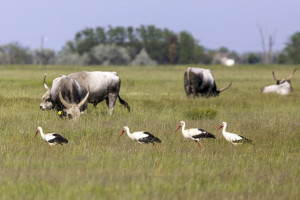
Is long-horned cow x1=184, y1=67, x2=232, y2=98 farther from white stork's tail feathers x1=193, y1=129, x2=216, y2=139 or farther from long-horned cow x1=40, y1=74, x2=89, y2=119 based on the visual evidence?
white stork's tail feathers x1=193, y1=129, x2=216, y2=139

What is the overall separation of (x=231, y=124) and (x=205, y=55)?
114m

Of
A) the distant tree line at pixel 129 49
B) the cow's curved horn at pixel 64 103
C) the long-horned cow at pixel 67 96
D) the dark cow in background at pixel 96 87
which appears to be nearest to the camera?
the cow's curved horn at pixel 64 103

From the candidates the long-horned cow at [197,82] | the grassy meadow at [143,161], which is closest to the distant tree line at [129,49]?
the long-horned cow at [197,82]

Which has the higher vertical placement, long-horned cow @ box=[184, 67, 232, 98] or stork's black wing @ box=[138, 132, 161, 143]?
stork's black wing @ box=[138, 132, 161, 143]

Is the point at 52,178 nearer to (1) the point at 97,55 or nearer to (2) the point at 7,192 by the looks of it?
(2) the point at 7,192

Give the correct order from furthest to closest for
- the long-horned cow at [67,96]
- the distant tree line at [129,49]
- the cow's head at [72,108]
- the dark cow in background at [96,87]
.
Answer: the distant tree line at [129,49] → the dark cow in background at [96,87] → the long-horned cow at [67,96] → the cow's head at [72,108]

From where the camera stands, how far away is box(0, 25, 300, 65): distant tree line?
114625 mm

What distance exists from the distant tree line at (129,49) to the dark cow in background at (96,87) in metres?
92.4

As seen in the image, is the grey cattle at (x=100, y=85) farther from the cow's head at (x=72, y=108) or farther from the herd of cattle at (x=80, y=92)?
the cow's head at (x=72, y=108)

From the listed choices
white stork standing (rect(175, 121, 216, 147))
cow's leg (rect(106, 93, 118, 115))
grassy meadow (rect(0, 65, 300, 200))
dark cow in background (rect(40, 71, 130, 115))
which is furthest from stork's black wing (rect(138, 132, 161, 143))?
cow's leg (rect(106, 93, 118, 115))

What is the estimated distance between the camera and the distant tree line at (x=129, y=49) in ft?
376

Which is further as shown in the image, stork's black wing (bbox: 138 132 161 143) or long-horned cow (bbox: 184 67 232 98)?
long-horned cow (bbox: 184 67 232 98)

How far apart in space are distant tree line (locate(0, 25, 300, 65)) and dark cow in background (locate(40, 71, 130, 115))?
92430 mm

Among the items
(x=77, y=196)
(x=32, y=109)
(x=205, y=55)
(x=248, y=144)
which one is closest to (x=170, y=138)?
(x=248, y=144)
